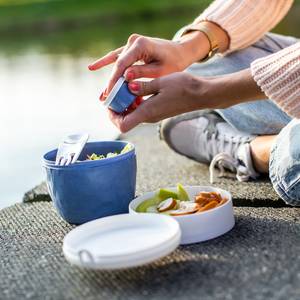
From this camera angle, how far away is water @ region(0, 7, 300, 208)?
2080mm

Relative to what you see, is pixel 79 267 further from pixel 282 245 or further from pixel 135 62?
pixel 135 62

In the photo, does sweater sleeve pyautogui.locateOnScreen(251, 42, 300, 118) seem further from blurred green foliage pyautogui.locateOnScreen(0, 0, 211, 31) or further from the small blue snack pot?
blurred green foliage pyautogui.locateOnScreen(0, 0, 211, 31)

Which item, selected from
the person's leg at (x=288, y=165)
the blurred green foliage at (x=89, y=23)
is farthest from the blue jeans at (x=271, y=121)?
the blurred green foliage at (x=89, y=23)

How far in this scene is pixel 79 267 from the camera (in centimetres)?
108

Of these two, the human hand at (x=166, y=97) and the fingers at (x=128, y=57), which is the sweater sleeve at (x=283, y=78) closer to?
the human hand at (x=166, y=97)

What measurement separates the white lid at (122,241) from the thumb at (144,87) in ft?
0.79

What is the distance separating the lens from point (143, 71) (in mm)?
1301

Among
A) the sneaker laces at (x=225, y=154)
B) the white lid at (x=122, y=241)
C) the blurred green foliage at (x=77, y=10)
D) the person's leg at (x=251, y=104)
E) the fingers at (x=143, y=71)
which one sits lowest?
the blurred green foliage at (x=77, y=10)

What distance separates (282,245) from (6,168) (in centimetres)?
115

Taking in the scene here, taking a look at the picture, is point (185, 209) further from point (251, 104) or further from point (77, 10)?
point (77, 10)

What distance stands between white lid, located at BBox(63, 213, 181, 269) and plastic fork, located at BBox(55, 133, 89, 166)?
0.18 m

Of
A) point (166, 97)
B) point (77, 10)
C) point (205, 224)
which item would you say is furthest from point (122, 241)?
point (77, 10)

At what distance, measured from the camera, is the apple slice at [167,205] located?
1220mm

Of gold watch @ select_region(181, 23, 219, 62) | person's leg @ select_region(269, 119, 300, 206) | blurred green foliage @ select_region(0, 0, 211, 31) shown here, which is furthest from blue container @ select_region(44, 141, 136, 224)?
blurred green foliage @ select_region(0, 0, 211, 31)
